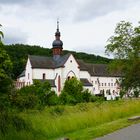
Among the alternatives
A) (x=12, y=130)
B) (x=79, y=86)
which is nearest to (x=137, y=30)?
(x=79, y=86)

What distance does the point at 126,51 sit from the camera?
6744 centimetres

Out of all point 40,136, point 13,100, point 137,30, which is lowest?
point 40,136

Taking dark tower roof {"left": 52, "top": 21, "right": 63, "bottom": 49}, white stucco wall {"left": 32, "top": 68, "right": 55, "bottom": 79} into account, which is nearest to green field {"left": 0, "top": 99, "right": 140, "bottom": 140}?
white stucco wall {"left": 32, "top": 68, "right": 55, "bottom": 79}

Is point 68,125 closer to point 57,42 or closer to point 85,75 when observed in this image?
point 57,42

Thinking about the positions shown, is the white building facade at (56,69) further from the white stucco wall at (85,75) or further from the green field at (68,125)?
the green field at (68,125)

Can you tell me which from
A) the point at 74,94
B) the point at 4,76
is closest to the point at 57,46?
the point at 74,94

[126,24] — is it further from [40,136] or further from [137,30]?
[40,136]

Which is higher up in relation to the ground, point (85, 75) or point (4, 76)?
point (85, 75)

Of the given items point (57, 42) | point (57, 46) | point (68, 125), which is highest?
point (57, 42)

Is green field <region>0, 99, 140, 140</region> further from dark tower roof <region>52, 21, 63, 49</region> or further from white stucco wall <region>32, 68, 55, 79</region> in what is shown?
dark tower roof <region>52, 21, 63, 49</region>

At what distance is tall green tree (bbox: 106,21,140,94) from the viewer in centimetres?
5922

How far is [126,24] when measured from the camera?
67.3 m

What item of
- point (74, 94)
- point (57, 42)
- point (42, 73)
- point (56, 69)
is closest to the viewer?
point (74, 94)

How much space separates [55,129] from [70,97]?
61.2 meters
